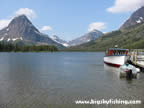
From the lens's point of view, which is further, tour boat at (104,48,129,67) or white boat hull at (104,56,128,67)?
tour boat at (104,48,129,67)

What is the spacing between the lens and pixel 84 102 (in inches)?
790

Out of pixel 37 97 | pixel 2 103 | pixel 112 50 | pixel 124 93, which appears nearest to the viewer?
pixel 2 103

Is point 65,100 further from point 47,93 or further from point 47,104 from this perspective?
point 47,93

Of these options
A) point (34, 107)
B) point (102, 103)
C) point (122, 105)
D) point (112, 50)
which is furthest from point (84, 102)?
point (112, 50)

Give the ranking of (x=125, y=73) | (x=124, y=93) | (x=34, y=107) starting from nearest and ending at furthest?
(x=34, y=107), (x=124, y=93), (x=125, y=73)

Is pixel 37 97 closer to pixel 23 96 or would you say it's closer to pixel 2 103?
pixel 23 96

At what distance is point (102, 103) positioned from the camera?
1961 cm

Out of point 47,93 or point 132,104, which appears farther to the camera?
point 47,93

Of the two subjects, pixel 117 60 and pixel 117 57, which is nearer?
pixel 117 57

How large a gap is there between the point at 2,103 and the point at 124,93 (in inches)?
663

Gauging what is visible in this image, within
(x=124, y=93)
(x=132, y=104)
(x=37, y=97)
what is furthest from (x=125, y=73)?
(x=37, y=97)

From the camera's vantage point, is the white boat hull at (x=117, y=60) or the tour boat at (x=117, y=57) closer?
the white boat hull at (x=117, y=60)

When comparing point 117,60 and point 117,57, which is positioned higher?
point 117,57

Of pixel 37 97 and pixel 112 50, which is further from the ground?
pixel 112 50
